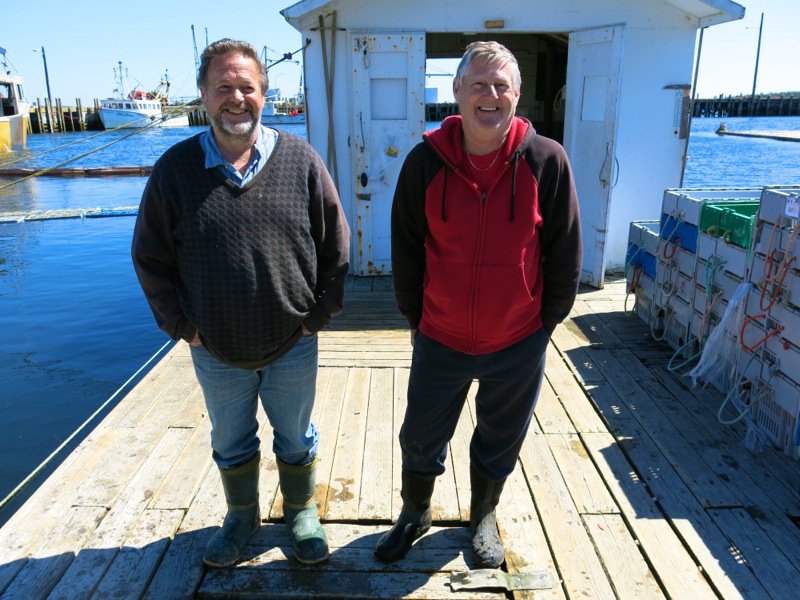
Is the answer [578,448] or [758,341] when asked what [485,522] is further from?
[758,341]

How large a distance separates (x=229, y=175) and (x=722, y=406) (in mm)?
2635

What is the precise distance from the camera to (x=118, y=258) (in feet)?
29.9

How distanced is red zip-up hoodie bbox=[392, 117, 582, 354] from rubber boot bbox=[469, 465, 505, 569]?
0.56 m

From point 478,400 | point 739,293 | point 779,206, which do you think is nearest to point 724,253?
point 739,293

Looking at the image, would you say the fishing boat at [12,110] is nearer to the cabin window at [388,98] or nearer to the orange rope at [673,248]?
the cabin window at [388,98]

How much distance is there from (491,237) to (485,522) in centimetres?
107

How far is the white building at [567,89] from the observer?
5520 mm

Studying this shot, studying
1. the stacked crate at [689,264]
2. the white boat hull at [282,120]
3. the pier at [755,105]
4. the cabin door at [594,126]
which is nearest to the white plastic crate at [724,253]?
the stacked crate at [689,264]

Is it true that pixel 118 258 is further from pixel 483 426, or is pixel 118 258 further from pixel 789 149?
pixel 789 149

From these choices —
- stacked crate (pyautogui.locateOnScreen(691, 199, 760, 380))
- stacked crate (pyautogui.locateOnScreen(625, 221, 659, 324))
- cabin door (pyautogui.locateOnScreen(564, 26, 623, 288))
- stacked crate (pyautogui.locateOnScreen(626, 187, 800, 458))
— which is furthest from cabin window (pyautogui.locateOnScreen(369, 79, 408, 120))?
stacked crate (pyautogui.locateOnScreen(691, 199, 760, 380))

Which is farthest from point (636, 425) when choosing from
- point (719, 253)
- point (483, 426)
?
point (483, 426)

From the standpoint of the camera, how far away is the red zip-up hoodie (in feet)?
6.32

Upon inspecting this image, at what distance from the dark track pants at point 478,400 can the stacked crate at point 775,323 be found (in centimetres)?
151

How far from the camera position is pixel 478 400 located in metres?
2.21
